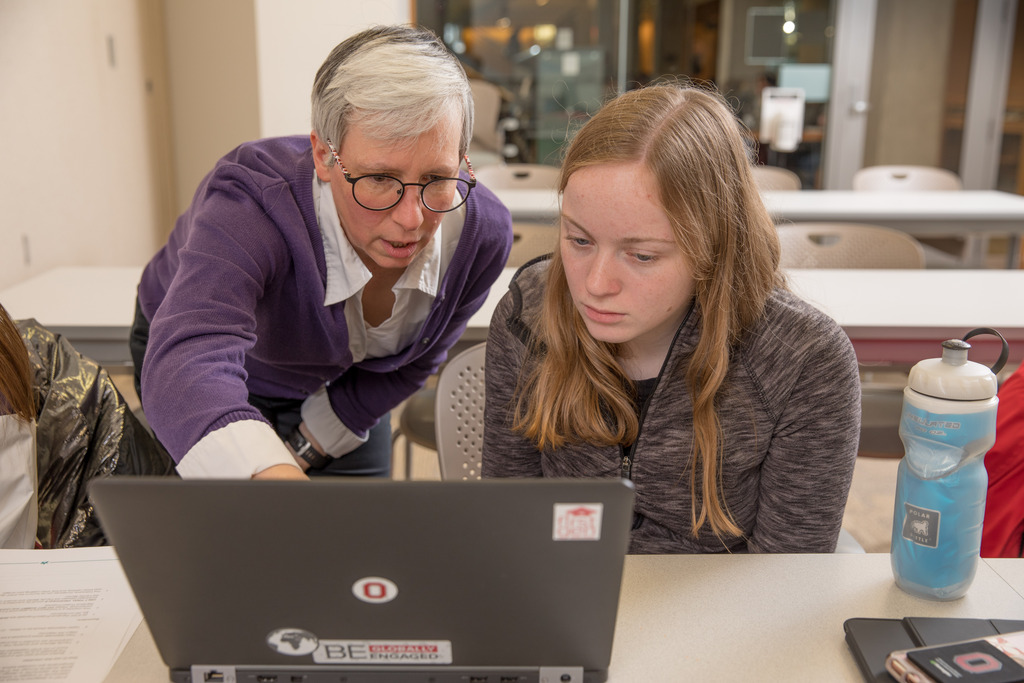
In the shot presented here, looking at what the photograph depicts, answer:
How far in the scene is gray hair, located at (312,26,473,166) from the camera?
1.07 meters

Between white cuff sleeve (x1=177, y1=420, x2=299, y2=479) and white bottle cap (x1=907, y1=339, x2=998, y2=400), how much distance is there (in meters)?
0.63

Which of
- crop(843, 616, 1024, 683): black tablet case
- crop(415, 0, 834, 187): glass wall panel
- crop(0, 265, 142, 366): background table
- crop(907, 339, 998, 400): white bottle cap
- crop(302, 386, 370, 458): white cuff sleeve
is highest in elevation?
crop(415, 0, 834, 187): glass wall panel

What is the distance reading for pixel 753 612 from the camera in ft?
2.95

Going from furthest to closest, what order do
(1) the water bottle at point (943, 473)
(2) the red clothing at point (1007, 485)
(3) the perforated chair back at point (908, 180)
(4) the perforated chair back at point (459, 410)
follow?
1. (3) the perforated chair back at point (908, 180)
2. (4) the perforated chair back at point (459, 410)
3. (2) the red clothing at point (1007, 485)
4. (1) the water bottle at point (943, 473)

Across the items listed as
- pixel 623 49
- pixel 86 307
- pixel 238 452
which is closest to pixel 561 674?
pixel 238 452

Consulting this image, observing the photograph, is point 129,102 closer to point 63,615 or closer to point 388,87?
point 388,87

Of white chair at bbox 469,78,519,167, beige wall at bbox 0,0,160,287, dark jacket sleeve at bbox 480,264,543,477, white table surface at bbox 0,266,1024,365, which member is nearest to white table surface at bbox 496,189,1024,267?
white table surface at bbox 0,266,1024,365

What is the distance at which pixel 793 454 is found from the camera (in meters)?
1.09

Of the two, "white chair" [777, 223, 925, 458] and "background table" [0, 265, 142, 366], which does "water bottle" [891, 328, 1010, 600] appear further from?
"white chair" [777, 223, 925, 458]

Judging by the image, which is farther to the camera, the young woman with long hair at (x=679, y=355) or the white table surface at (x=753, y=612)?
the young woman with long hair at (x=679, y=355)

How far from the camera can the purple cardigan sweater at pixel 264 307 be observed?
997mm

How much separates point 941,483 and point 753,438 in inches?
10.4

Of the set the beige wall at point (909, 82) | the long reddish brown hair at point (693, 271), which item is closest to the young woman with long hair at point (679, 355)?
the long reddish brown hair at point (693, 271)

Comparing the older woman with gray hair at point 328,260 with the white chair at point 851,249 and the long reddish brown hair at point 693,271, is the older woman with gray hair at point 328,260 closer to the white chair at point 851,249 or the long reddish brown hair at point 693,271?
the long reddish brown hair at point 693,271
